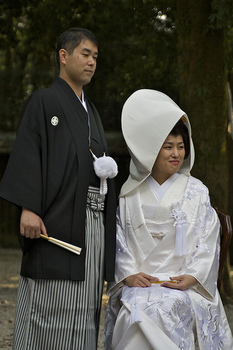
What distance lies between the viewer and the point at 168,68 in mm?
7707

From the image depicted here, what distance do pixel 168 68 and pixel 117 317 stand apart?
4952mm

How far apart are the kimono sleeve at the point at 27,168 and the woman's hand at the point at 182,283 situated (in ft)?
2.71

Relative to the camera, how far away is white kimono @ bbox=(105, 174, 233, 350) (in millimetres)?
3195

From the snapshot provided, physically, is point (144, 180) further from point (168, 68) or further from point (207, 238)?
point (168, 68)

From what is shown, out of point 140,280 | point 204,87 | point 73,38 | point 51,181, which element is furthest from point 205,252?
point 204,87

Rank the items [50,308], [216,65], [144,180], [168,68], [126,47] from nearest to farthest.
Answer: [50,308], [144,180], [216,65], [168,68], [126,47]

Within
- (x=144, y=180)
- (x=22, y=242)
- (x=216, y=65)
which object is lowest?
(x=22, y=242)

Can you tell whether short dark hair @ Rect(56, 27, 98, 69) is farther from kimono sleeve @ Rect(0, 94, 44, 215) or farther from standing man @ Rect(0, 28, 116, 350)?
kimono sleeve @ Rect(0, 94, 44, 215)

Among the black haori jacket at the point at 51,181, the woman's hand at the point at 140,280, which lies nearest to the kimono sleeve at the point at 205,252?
the woman's hand at the point at 140,280

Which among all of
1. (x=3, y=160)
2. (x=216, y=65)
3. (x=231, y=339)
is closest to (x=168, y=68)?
(x=216, y=65)

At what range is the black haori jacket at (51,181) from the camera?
3123mm

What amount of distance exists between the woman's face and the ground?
207 centimetres

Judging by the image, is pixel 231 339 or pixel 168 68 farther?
pixel 168 68

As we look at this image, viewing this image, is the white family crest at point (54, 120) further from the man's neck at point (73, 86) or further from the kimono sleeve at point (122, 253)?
the kimono sleeve at point (122, 253)
